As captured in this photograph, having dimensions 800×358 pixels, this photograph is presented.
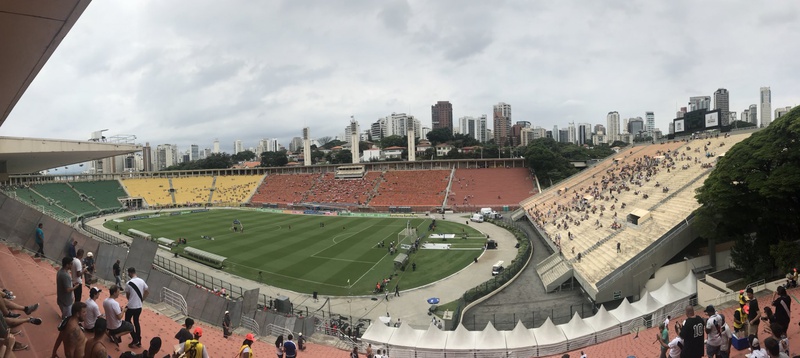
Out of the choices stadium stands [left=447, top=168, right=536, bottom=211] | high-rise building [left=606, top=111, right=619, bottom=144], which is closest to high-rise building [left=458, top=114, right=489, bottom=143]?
high-rise building [left=606, top=111, right=619, bottom=144]

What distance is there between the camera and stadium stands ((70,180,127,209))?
6356cm

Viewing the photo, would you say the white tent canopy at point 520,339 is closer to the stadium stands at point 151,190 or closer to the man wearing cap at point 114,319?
the man wearing cap at point 114,319

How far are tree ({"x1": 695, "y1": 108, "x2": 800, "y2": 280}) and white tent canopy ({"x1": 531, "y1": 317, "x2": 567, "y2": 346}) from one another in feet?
32.9

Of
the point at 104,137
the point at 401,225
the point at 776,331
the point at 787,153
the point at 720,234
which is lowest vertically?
the point at 401,225

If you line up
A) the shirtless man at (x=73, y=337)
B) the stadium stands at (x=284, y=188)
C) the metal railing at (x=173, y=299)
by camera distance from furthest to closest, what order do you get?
1. the stadium stands at (x=284, y=188)
2. the metal railing at (x=173, y=299)
3. the shirtless man at (x=73, y=337)

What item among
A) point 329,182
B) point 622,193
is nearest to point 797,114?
point 622,193

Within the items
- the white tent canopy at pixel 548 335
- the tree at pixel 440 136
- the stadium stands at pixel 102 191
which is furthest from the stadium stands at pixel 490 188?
the stadium stands at pixel 102 191

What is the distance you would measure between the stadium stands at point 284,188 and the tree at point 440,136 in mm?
53839

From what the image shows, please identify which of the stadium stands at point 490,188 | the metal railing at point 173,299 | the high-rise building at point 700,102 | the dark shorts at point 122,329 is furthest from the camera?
the high-rise building at point 700,102

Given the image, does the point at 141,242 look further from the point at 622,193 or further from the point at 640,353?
the point at 622,193

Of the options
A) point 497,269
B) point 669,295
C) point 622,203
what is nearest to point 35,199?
point 497,269

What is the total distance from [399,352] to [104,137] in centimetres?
1249

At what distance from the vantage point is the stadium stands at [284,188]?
68250 mm

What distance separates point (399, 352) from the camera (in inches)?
543
